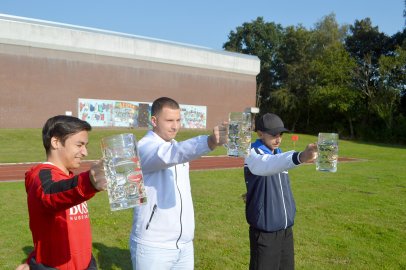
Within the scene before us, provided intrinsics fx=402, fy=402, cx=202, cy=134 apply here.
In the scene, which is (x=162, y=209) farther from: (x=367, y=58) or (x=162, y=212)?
(x=367, y=58)

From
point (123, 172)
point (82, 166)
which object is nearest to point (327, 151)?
point (123, 172)

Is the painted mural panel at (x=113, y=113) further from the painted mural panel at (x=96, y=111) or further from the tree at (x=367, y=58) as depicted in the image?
the tree at (x=367, y=58)

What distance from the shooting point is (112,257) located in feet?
20.0

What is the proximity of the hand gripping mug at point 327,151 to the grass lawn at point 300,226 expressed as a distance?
10.3ft

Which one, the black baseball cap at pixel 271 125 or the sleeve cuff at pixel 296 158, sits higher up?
the black baseball cap at pixel 271 125

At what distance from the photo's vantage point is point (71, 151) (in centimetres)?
261

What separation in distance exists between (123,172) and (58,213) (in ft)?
2.24

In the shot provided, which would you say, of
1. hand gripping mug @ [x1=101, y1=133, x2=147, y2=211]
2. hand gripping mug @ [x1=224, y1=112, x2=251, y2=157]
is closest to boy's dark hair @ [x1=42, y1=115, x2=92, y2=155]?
hand gripping mug @ [x1=101, y1=133, x2=147, y2=211]

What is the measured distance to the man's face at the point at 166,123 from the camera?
10.7ft

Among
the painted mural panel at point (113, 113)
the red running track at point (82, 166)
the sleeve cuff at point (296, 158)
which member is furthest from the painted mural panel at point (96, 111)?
the sleeve cuff at point (296, 158)

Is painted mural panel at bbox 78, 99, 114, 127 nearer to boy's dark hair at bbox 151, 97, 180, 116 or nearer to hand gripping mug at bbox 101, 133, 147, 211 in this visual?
boy's dark hair at bbox 151, 97, 180, 116

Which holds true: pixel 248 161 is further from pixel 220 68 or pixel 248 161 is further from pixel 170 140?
pixel 220 68

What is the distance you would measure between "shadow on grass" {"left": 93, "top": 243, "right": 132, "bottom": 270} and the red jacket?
126 inches

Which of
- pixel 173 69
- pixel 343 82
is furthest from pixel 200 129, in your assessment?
pixel 343 82
